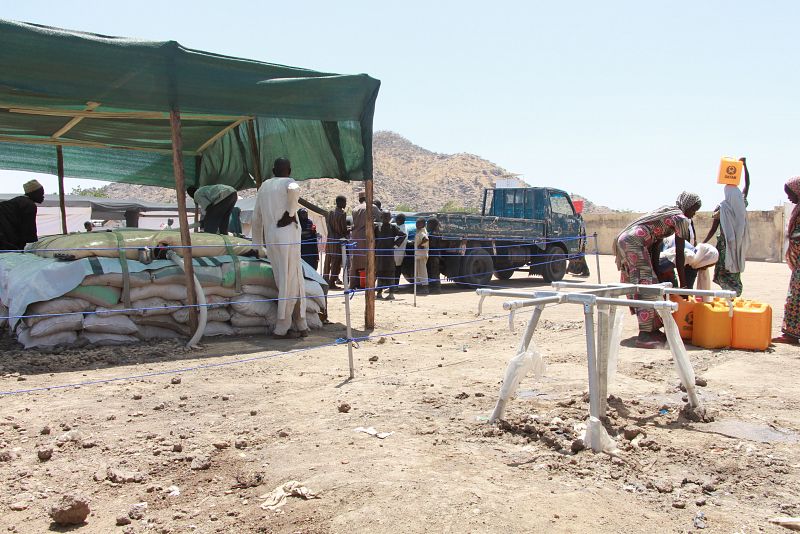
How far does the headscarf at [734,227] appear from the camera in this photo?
26.3 ft

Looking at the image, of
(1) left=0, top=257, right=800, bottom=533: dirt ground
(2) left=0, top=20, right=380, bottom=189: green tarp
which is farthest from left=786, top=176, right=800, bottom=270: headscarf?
(2) left=0, top=20, right=380, bottom=189: green tarp

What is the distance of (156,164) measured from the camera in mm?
11234

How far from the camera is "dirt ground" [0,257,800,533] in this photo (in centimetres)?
282

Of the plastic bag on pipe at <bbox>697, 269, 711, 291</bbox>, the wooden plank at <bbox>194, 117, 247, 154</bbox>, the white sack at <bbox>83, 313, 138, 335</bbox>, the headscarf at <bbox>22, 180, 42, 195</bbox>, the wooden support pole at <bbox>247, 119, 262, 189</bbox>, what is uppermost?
the wooden plank at <bbox>194, 117, 247, 154</bbox>

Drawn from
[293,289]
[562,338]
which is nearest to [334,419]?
[293,289]

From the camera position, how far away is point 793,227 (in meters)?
6.86

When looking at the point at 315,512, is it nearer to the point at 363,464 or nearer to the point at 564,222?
the point at 363,464

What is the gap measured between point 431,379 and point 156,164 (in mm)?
7859

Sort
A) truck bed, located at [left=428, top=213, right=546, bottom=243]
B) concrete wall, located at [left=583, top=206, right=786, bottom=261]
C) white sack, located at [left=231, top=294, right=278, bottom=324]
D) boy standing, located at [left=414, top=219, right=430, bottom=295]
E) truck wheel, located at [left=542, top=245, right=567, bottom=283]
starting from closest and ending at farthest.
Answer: white sack, located at [left=231, top=294, right=278, bottom=324] → boy standing, located at [left=414, top=219, right=430, bottom=295] → truck bed, located at [left=428, top=213, right=546, bottom=243] → truck wheel, located at [left=542, top=245, right=567, bottom=283] → concrete wall, located at [left=583, top=206, right=786, bottom=261]

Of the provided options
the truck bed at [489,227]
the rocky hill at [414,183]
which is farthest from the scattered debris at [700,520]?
the rocky hill at [414,183]

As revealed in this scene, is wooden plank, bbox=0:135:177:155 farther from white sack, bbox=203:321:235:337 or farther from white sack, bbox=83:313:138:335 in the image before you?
white sack, bbox=203:321:235:337

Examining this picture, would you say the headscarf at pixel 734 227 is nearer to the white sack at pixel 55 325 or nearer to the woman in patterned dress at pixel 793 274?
the woman in patterned dress at pixel 793 274

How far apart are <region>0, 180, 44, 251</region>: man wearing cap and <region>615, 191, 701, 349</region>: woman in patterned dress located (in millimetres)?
6574

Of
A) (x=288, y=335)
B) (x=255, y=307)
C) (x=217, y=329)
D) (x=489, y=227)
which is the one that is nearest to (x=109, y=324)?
(x=217, y=329)
